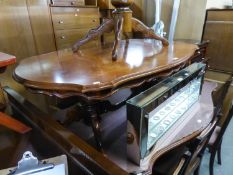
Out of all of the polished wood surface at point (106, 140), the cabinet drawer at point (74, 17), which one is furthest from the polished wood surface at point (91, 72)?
the cabinet drawer at point (74, 17)

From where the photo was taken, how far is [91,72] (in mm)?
693

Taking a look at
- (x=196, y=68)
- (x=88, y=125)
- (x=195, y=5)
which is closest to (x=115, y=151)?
(x=88, y=125)

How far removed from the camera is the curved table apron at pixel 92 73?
0.59m

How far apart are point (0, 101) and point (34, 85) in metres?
0.76

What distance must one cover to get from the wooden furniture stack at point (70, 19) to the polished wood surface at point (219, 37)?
137 cm

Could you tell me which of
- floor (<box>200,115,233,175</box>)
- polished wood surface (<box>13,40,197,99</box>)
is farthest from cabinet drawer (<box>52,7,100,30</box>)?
floor (<box>200,115,233,175</box>)

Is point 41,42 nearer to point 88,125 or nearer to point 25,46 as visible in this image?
point 25,46

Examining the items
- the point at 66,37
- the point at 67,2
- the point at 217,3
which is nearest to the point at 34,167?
the point at 66,37

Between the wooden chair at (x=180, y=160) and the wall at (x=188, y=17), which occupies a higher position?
the wall at (x=188, y=17)

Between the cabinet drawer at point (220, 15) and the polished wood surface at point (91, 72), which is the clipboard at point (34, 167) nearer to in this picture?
the polished wood surface at point (91, 72)

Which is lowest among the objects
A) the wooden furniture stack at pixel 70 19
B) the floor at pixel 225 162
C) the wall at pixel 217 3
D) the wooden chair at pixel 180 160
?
the floor at pixel 225 162

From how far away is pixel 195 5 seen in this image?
2.37m

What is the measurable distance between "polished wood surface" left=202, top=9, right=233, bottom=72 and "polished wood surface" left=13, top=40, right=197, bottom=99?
1580 millimetres

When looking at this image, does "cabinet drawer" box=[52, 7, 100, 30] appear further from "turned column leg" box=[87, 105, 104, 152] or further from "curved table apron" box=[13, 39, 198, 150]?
"turned column leg" box=[87, 105, 104, 152]
